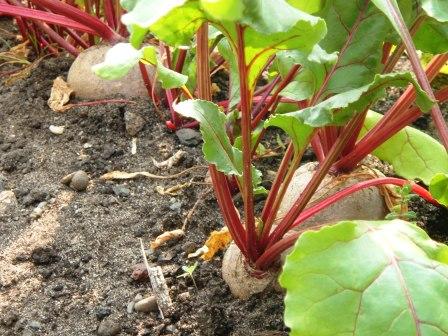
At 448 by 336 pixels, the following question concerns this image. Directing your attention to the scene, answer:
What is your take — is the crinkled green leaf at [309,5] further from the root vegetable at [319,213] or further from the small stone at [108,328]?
the small stone at [108,328]

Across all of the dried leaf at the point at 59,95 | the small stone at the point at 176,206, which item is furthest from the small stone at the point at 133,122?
the small stone at the point at 176,206

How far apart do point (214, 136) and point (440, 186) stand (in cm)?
42

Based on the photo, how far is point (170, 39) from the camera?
1.07 m

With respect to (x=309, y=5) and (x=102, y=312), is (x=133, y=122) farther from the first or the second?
(x=309, y=5)

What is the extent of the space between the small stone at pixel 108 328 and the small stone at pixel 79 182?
1.74ft

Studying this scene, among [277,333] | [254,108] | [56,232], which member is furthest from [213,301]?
[254,108]

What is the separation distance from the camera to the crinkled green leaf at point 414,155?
1.78 m

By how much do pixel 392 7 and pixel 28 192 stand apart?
1.21 m

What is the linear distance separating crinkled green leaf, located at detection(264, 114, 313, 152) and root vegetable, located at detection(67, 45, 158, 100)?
42.7 inches

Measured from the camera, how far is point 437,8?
1220 millimetres

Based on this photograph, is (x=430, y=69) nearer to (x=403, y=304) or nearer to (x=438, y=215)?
(x=438, y=215)

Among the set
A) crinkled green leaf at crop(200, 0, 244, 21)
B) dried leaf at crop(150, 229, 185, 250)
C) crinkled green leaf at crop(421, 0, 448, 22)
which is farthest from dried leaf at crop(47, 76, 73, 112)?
crinkled green leaf at crop(200, 0, 244, 21)

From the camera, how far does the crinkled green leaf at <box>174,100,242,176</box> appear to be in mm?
1268

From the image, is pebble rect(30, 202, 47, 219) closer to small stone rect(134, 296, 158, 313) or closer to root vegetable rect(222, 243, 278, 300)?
small stone rect(134, 296, 158, 313)
